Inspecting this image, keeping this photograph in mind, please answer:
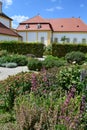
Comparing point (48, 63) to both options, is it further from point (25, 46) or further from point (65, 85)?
point (25, 46)

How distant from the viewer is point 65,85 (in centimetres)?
575

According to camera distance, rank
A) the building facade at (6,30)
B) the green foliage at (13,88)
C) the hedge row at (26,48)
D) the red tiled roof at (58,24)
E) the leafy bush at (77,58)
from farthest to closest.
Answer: the red tiled roof at (58,24) < the building facade at (6,30) < the hedge row at (26,48) < the leafy bush at (77,58) < the green foliage at (13,88)

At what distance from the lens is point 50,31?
47188 mm

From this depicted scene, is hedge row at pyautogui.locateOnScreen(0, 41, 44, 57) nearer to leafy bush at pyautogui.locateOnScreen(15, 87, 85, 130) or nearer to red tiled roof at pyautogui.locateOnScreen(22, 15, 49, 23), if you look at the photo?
red tiled roof at pyautogui.locateOnScreen(22, 15, 49, 23)

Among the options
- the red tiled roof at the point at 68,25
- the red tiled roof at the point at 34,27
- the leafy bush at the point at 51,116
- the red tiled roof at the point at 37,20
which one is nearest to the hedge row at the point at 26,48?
the red tiled roof at the point at 34,27

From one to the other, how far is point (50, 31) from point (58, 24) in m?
3.79

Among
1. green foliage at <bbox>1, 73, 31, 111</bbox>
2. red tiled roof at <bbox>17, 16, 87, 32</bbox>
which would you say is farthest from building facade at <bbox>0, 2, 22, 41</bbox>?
green foliage at <bbox>1, 73, 31, 111</bbox>

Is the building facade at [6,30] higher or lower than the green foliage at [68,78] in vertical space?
higher

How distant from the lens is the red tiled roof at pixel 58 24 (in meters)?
47.7

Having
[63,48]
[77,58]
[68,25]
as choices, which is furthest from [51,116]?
[68,25]

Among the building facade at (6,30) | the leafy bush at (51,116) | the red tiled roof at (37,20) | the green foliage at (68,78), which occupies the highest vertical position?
the red tiled roof at (37,20)

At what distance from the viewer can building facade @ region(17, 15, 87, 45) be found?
4738 centimetres

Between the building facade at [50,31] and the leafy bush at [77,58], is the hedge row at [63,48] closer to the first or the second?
the leafy bush at [77,58]

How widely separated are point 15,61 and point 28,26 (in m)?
31.3
